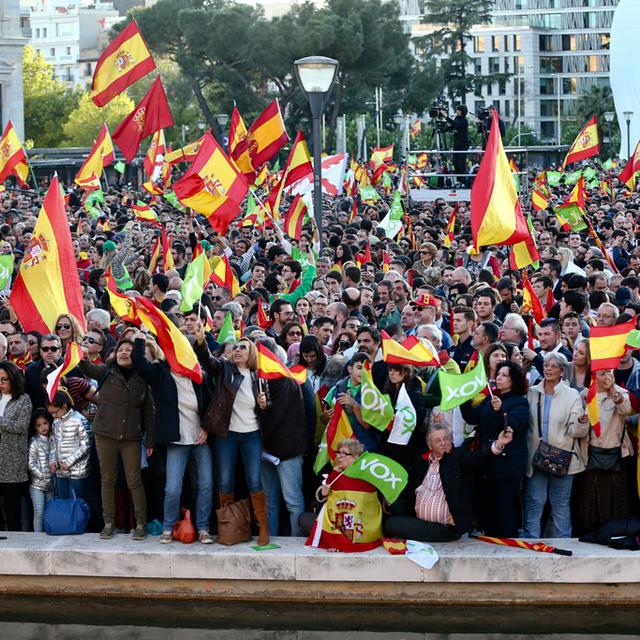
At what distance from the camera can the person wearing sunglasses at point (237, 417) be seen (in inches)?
377

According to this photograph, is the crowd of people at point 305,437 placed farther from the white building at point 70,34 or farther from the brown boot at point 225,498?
the white building at point 70,34

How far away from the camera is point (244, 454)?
9.76m

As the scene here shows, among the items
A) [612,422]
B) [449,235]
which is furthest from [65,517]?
[449,235]

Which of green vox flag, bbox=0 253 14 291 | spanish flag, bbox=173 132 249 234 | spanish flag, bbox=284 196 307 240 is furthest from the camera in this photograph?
spanish flag, bbox=284 196 307 240

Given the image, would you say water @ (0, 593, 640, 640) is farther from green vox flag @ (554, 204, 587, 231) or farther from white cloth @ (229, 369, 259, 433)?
green vox flag @ (554, 204, 587, 231)

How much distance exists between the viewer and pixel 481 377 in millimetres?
9180

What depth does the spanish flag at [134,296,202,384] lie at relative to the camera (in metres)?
9.45

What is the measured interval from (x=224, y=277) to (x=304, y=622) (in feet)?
19.5

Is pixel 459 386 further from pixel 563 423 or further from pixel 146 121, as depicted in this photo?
pixel 146 121

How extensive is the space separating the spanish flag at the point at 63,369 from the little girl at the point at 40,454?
23 centimetres

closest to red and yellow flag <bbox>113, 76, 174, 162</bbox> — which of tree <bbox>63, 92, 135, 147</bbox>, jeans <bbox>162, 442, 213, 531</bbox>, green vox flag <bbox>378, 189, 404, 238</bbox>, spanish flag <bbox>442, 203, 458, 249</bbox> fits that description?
green vox flag <bbox>378, 189, 404, 238</bbox>

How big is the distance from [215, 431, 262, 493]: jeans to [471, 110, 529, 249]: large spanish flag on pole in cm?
407

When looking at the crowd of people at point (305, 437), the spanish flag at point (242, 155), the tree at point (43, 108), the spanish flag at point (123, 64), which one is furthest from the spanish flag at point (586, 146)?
the tree at point (43, 108)

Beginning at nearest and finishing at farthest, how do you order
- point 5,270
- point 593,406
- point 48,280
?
1. point 593,406
2. point 48,280
3. point 5,270
